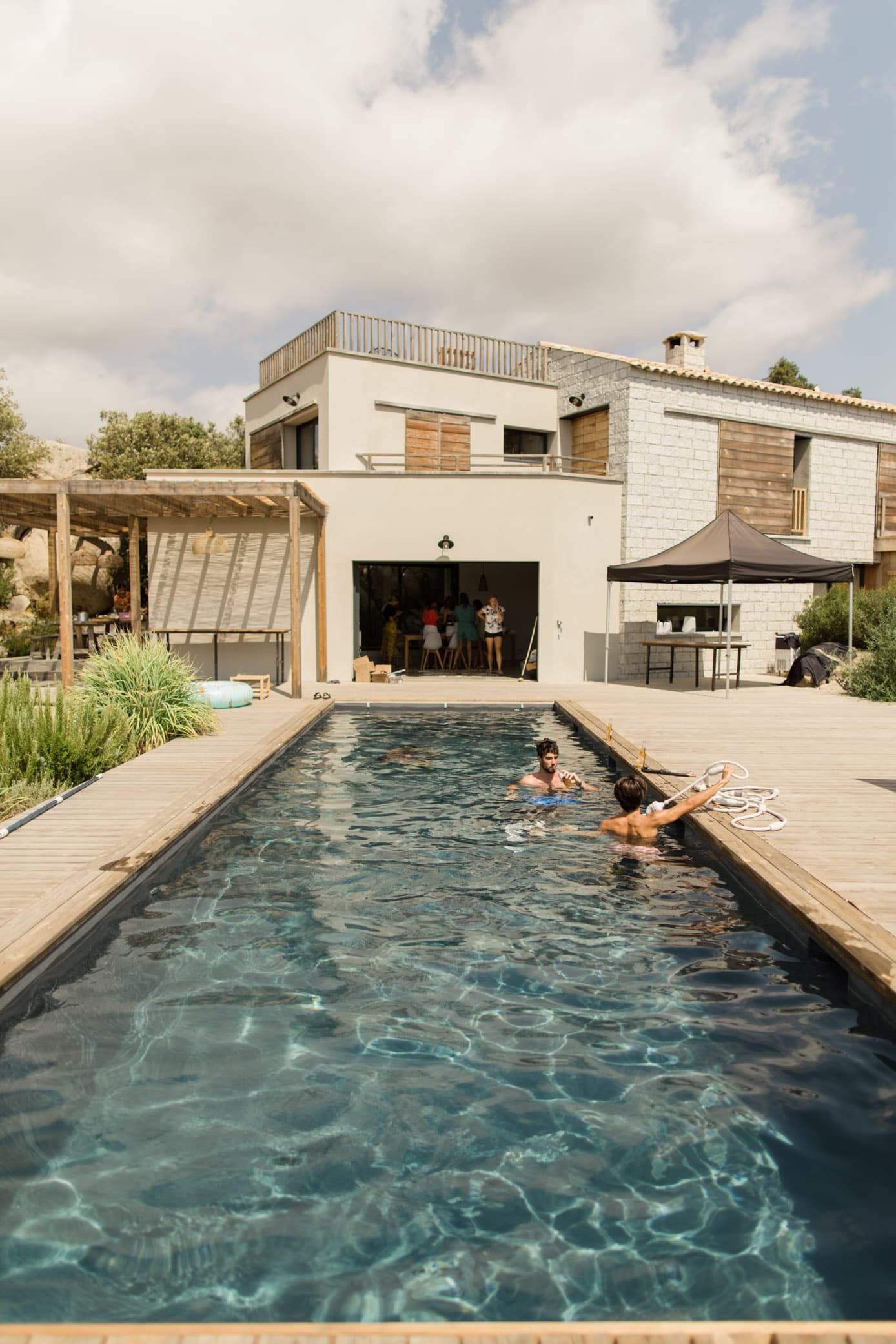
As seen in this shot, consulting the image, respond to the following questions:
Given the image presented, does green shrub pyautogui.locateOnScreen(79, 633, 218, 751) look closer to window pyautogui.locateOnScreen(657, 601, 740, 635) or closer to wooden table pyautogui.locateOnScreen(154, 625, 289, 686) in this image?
wooden table pyautogui.locateOnScreen(154, 625, 289, 686)

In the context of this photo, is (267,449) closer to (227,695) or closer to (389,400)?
(389,400)

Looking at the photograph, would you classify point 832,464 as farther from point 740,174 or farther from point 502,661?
point 502,661

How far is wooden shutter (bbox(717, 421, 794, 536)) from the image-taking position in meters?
19.5

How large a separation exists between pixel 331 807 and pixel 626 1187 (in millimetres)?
5372

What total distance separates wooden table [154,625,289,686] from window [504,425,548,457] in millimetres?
7210

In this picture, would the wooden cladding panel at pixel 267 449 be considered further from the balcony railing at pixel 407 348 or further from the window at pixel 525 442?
the window at pixel 525 442

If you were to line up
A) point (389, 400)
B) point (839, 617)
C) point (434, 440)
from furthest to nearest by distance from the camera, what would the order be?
point (434, 440) < point (389, 400) < point (839, 617)

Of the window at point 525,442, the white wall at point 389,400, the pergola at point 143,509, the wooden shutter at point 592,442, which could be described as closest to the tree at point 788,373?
the window at point 525,442

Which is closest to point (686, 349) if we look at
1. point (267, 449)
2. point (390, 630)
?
point (390, 630)

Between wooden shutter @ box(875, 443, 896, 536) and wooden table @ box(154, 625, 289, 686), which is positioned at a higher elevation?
wooden shutter @ box(875, 443, 896, 536)

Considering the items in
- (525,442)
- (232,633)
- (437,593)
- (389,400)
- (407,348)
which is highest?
(407,348)

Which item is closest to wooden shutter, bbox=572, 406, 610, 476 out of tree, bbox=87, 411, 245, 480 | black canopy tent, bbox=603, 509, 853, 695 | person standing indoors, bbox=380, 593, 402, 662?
black canopy tent, bbox=603, 509, 853, 695

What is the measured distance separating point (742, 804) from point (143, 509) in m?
12.9

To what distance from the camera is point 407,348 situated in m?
18.8
